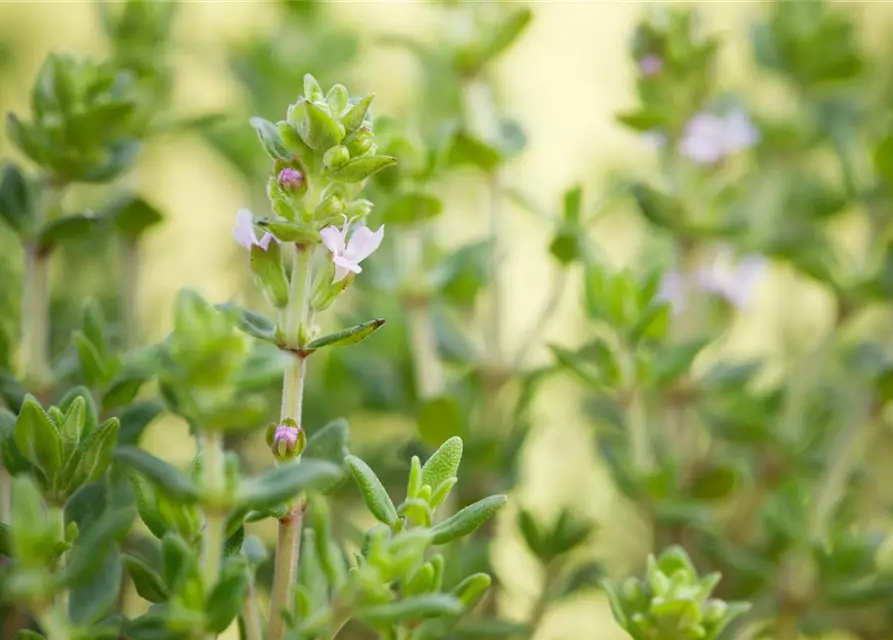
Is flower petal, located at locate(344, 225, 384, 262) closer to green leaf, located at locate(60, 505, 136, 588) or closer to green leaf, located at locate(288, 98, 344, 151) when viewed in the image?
green leaf, located at locate(288, 98, 344, 151)

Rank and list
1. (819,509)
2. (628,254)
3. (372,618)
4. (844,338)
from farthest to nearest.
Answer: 1. (628,254)
2. (844,338)
3. (819,509)
4. (372,618)

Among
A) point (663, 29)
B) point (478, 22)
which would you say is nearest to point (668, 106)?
point (663, 29)

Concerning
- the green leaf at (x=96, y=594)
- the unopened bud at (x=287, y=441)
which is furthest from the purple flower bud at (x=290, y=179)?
the green leaf at (x=96, y=594)

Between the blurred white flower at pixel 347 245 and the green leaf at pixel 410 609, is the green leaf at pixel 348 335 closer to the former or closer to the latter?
the blurred white flower at pixel 347 245

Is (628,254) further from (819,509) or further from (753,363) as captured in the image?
(819,509)

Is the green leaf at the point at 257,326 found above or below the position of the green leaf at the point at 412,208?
below

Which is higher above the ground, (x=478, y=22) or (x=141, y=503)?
(x=478, y=22)

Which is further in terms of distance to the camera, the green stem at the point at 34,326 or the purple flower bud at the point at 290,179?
the green stem at the point at 34,326
